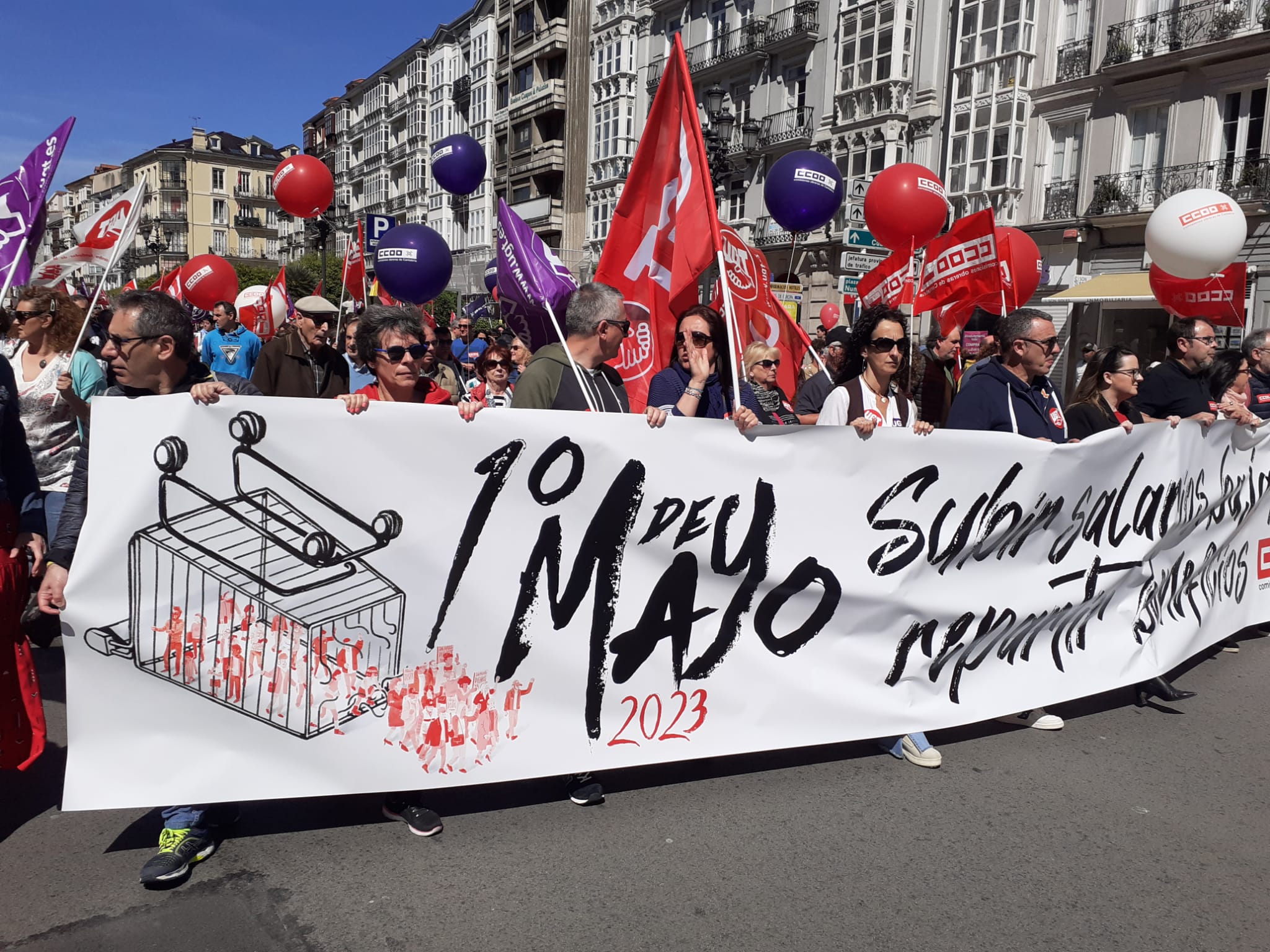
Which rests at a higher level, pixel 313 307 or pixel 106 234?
pixel 106 234

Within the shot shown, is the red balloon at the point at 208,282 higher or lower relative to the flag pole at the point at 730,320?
higher

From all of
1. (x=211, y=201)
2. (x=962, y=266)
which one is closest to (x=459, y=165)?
(x=962, y=266)

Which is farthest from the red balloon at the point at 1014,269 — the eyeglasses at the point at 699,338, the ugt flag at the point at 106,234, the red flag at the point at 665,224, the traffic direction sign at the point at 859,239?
the ugt flag at the point at 106,234

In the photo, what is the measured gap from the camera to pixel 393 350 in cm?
353

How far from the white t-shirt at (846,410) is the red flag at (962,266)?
3.56 metres

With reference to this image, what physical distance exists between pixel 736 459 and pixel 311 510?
1.49 m

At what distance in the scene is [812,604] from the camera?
12.4 feet

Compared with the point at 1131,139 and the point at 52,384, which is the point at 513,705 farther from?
the point at 1131,139

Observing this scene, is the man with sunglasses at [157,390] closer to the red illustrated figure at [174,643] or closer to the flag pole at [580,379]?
the red illustrated figure at [174,643]

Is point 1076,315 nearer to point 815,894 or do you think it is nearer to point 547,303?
point 547,303

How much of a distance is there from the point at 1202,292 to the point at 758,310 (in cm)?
410

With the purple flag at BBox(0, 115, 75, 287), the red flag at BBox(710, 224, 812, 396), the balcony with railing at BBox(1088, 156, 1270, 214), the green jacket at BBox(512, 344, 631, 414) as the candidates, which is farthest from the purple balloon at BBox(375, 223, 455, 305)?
the balcony with railing at BBox(1088, 156, 1270, 214)

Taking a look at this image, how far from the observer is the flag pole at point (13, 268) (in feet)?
13.8

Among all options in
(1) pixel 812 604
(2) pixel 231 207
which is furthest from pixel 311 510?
(2) pixel 231 207
